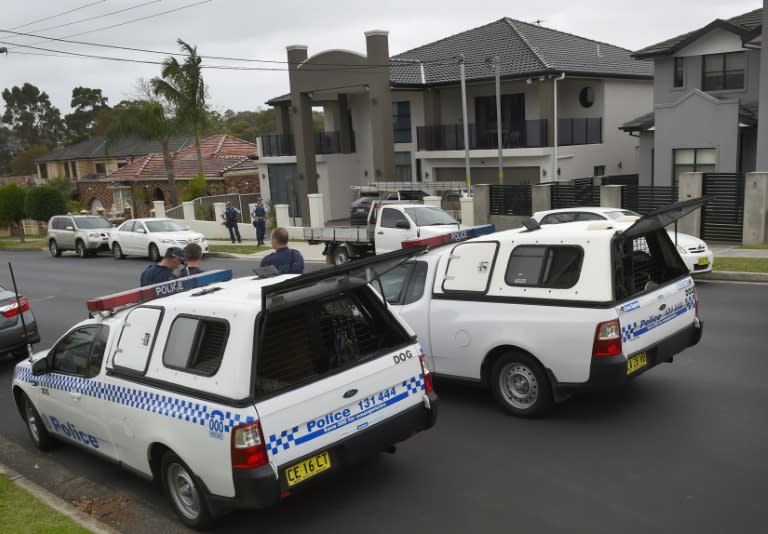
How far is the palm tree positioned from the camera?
39.3 meters

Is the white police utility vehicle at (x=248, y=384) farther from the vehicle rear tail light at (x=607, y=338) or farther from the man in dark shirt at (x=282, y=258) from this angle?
the man in dark shirt at (x=282, y=258)

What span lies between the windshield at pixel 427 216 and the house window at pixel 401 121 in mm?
18856

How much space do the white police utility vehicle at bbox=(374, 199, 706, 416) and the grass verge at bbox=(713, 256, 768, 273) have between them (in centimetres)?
822

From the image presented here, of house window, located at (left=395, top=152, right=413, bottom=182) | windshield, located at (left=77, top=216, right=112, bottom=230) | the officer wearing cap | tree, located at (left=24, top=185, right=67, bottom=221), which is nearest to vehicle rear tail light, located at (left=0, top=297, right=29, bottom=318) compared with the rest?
the officer wearing cap

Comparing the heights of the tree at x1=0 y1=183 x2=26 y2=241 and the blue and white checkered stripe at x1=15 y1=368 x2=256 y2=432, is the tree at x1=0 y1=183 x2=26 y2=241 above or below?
above

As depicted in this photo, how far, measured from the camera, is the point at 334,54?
35094 mm

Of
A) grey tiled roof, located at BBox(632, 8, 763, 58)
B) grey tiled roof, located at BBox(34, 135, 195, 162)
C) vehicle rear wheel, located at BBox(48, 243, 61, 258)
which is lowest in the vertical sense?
vehicle rear wheel, located at BBox(48, 243, 61, 258)

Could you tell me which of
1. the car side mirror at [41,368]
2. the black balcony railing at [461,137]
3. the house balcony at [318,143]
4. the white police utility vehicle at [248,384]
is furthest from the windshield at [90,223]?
the white police utility vehicle at [248,384]

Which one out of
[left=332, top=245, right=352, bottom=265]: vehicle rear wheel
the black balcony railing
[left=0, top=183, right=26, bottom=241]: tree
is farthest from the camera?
[left=0, top=183, right=26, bottom=241]: tree

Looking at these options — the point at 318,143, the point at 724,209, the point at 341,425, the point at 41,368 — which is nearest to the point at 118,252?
the point at 318,143

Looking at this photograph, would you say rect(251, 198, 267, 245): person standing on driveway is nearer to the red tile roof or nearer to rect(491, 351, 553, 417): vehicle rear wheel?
the red tile roof

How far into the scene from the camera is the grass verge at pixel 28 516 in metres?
5.73

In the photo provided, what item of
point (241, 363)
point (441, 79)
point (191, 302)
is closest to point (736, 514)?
point (241, 363)

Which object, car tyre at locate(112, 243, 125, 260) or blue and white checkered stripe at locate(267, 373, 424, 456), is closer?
blue and white checkered stripe at locate(267, 373, 424, 456)
